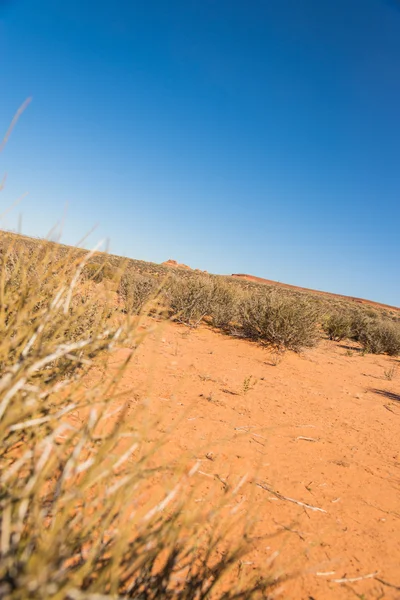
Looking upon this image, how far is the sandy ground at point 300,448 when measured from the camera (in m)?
2.12

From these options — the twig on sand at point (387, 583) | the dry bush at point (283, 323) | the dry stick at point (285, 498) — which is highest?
A: the dry bush at point (283, 323)

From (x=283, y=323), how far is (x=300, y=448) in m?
4.79

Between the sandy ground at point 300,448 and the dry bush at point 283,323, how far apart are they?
3.42ft

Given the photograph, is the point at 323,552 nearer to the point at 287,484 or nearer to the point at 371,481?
the point at 287,484

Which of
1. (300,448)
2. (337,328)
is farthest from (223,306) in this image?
(300,448)

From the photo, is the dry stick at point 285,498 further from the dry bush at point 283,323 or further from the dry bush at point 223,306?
the dry bush at point 223,306

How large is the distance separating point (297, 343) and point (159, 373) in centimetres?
431

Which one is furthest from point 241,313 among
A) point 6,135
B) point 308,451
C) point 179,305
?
point 6,135

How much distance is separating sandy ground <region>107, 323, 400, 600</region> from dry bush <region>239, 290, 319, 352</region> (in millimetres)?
1043

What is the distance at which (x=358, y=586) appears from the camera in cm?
205

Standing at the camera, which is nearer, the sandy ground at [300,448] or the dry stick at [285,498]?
the sandy ground at [300,448]

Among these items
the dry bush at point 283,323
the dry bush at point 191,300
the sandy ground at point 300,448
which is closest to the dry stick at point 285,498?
the sandy ground at point 300,448

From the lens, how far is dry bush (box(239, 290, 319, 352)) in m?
8.05

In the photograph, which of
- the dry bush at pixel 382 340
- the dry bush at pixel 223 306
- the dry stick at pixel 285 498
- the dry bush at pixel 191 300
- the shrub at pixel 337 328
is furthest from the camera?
the shrub at pixel 337 328
